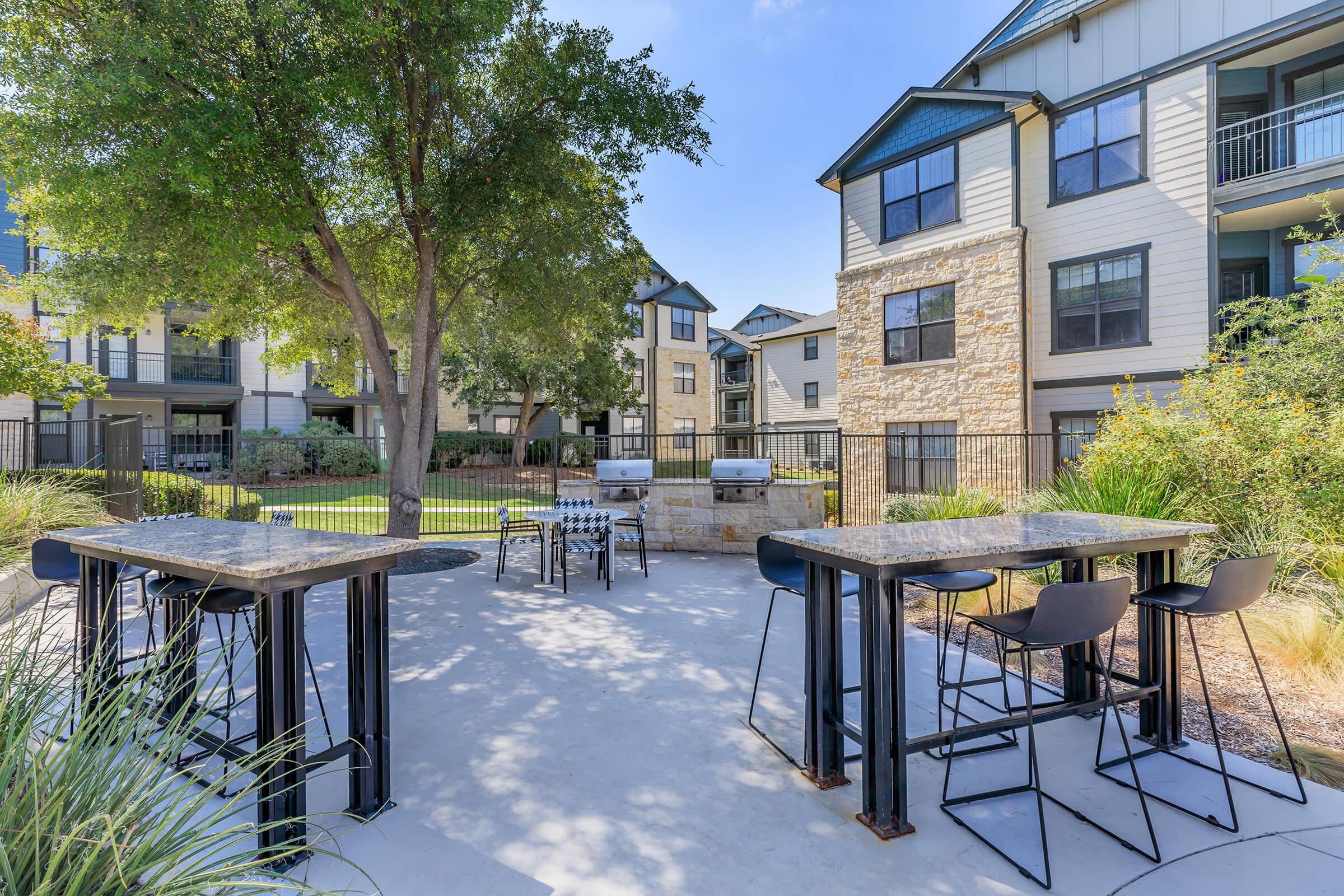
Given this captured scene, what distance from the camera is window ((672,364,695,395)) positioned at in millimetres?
28594

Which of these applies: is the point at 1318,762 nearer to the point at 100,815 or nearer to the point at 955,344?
the point at 100,815

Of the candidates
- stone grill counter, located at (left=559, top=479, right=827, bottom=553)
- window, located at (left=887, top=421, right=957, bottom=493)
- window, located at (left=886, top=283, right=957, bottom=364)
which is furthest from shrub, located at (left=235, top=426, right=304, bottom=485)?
window, located at (left=886, top=283, right=957, bottom=364)

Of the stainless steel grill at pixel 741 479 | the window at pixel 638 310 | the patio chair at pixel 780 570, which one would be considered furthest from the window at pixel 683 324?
the patio chair at pixel 780 570

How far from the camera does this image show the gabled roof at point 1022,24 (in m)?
12.2

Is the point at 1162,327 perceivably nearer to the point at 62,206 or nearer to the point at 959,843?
the point at 959,843

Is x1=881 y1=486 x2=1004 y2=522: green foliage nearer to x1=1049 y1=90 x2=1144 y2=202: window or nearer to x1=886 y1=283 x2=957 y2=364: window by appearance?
x1=886 y1=283 x2=957 y2=364: window

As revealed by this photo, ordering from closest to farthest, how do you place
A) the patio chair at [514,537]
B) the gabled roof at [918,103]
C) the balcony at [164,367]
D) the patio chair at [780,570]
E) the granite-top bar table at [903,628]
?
the granite-top bar table at [903,628]
the patio chair at [780,570]
the patio chair at [514,537]
the gabled roof at [918,103]
the balcony at [164,367]

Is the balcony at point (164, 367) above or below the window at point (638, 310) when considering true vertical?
below

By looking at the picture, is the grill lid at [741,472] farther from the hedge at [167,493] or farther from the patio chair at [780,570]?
the hedge at [167,493]

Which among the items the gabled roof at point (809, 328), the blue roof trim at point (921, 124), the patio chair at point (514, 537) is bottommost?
the patio chair at point (514, 537)

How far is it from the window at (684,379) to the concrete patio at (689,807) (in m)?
24.0

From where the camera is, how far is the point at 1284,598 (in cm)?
507

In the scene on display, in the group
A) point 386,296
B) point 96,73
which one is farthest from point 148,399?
point 96,73

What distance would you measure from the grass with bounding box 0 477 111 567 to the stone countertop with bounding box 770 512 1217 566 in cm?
776
